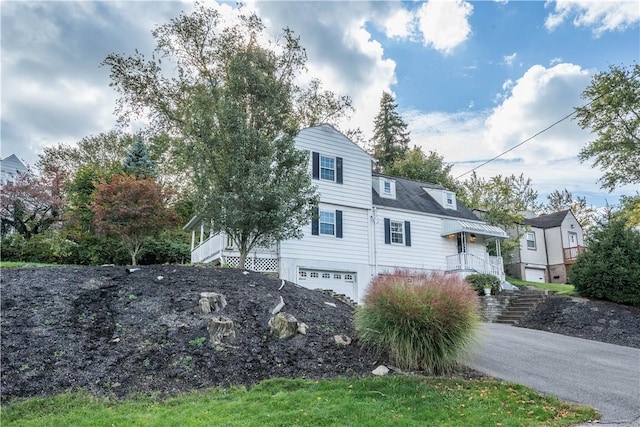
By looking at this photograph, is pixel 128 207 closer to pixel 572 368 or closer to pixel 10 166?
pixel 572 368

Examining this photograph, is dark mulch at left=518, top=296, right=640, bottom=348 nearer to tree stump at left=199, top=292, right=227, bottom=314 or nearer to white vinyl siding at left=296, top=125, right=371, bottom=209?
white vinyl siding at left=296, top=125, right=371, bottom=209

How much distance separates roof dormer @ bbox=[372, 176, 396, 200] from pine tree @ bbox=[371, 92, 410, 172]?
19.7 m

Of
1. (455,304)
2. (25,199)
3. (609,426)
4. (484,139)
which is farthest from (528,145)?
(25,199)

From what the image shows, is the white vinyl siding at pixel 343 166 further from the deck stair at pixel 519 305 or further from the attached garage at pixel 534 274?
the attached garage at pixel 534 274

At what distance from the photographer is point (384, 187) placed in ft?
62.9

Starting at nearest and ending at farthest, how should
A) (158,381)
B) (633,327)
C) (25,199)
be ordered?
(158,381) < (633,327) < (25,199)

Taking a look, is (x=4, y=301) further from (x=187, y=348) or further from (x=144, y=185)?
(x=144, y=185)

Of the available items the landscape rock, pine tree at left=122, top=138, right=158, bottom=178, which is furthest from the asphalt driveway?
pine tree at left=122, top=138, right=158, bottom=178

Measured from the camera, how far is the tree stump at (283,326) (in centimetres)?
736

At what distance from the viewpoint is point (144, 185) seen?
12.7m

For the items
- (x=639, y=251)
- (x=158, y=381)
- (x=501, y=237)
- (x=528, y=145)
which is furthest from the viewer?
(x=501, y=237)

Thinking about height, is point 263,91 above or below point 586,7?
below

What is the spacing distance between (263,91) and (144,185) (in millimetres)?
4614

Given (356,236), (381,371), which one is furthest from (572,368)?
(356,236)
